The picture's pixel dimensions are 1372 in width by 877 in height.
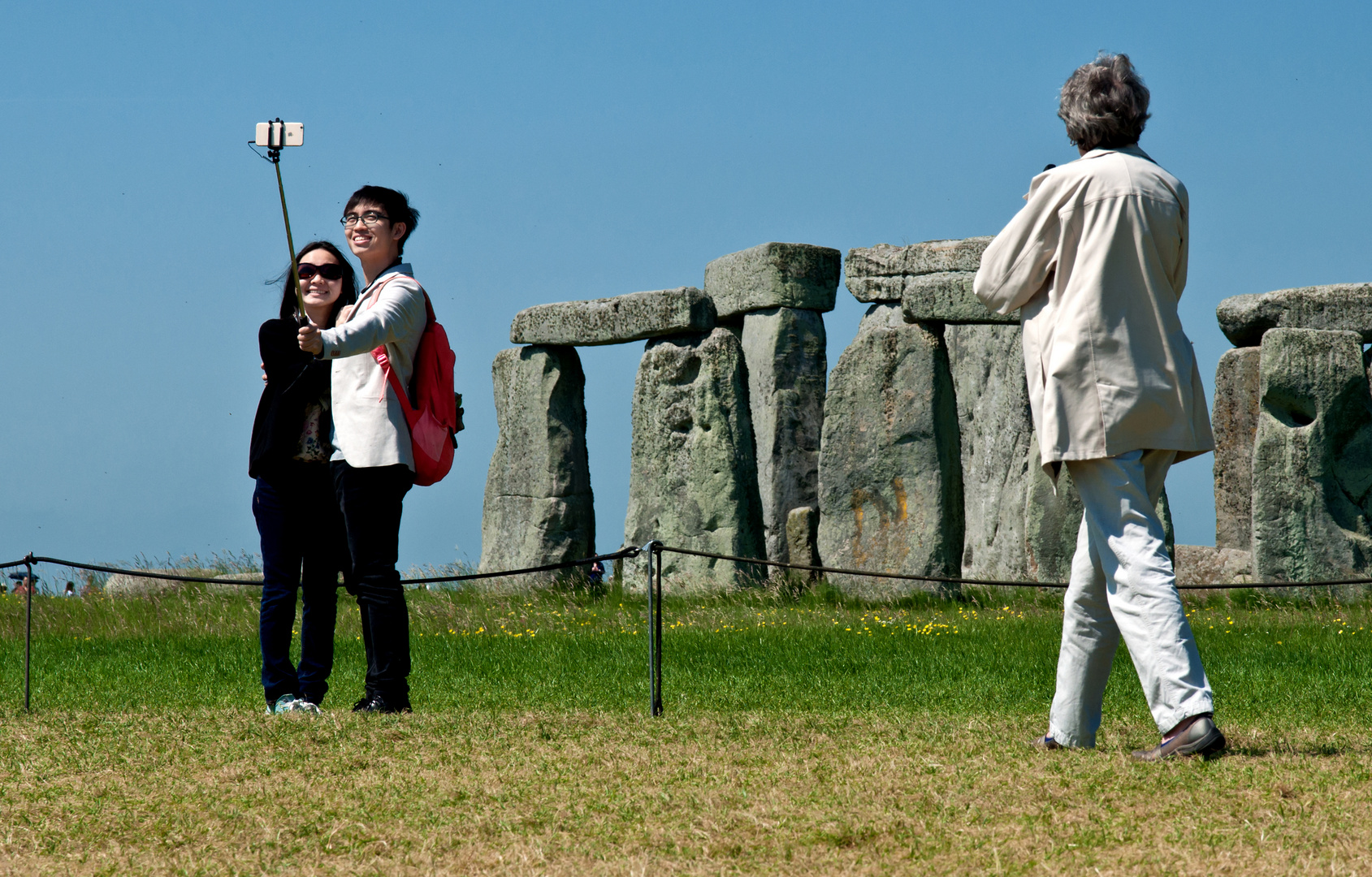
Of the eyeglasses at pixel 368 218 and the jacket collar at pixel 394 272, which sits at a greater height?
the eyeglasses at pixel 368 218

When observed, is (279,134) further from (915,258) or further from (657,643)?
(915,258)

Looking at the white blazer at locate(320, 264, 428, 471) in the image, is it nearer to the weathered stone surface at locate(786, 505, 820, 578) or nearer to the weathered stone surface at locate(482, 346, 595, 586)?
the weathered stone surface at locate(786, 505, 820, 578)

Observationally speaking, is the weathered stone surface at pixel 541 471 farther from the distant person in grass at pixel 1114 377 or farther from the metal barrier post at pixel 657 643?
the distant person in grass at pixel 1114 377

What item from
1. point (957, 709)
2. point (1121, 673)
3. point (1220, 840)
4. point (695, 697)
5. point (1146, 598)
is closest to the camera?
point (1220, 840)

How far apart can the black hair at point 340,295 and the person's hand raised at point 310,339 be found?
0.92m

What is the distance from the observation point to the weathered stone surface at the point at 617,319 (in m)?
14.2

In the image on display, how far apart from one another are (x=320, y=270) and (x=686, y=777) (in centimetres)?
280

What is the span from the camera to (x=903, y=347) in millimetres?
13211

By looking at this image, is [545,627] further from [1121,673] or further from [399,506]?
[399,506]

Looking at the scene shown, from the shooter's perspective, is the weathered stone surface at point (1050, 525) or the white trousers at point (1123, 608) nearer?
the white trousers at point (1123, 608)

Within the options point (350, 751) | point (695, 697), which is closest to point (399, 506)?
point (350, 751)

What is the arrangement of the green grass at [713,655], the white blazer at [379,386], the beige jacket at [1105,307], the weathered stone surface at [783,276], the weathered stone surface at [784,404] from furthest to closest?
the weathered stone surface at [784,404]
the weathered stone surface at [783,276]
the green grass at [713,655]
the white blazer at [379,386]
the beige jacket at [1105,307]

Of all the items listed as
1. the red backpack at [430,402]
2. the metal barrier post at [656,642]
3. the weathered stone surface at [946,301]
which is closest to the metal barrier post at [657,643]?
the metal barrier post at [656,642]

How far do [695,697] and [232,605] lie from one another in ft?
24.3
